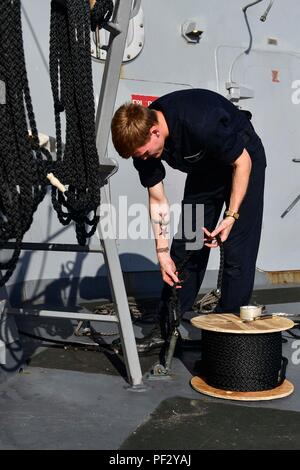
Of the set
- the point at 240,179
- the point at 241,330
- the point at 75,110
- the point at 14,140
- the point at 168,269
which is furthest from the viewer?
the point at 168,269

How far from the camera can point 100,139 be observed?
7.04ft

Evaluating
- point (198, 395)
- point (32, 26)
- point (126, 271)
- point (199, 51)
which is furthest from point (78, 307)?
point (199, 51)

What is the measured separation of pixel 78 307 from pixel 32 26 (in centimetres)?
181

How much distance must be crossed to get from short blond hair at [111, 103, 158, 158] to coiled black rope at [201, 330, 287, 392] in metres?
0.79

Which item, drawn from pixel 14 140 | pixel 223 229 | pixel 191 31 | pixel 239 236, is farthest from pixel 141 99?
pixel 14 140

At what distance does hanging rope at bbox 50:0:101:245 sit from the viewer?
1.93 meters

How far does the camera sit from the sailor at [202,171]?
227 cm

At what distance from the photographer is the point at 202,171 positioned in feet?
8.78

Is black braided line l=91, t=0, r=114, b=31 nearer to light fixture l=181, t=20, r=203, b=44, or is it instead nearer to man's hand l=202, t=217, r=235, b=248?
man's hand l=202, t=217, r=235, b=248

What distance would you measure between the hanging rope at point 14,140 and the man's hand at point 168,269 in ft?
2.81

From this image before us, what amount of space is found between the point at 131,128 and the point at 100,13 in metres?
0.42
